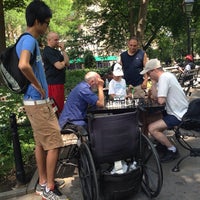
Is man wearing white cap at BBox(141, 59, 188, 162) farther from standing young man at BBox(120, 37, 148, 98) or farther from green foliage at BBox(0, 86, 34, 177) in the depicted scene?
green foliage at BBox(0, 86, 34, 177)

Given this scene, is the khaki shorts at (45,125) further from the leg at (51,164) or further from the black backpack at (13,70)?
the black backpack at (13,70)

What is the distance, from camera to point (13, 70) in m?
3.69

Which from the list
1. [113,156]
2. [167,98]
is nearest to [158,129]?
[167,98]

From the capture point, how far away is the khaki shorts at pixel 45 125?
378 centimetres

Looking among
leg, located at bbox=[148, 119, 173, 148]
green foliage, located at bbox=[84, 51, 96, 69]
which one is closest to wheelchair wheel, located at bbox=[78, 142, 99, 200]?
leg, located at bbox=[148, 119, 173, 148]

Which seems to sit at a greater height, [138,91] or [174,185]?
[138,91]

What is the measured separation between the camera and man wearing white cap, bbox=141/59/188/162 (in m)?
4.91

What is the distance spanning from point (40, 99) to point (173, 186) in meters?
1.95

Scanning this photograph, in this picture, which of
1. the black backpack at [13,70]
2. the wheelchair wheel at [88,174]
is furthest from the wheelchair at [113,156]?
the black backpack at [13,70]

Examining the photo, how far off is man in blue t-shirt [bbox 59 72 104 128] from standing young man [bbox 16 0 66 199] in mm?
701

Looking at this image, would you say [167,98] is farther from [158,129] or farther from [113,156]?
[113,156]

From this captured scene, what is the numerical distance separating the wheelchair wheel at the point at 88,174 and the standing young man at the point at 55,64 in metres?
1.81

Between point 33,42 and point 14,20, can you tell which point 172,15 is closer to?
point 14,20

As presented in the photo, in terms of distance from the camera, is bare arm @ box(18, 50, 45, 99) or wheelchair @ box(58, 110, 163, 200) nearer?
bare arm @ box(18, 50, 45, 99)
